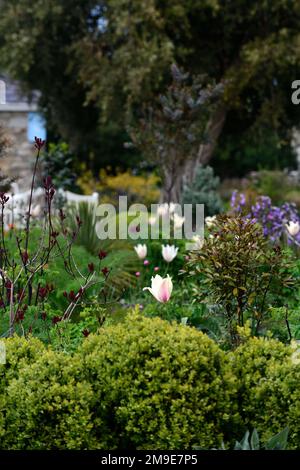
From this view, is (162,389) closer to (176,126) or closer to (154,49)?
(176,126)

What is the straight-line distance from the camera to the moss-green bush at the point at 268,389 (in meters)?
3.50

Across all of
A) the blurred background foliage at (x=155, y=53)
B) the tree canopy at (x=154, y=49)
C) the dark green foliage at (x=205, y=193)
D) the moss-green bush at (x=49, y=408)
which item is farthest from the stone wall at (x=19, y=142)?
the moss-green bush at (x=49, y=408)

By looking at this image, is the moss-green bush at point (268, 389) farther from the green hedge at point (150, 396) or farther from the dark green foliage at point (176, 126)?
the dark green foliage at point (176, 126)

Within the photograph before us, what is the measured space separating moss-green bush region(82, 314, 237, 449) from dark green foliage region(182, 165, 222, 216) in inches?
288

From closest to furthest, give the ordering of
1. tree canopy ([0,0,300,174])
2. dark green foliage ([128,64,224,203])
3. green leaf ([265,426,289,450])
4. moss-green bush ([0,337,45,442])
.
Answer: green leaf ([265,426,289,450]), moss-green bush ([0,337,45,442]), dark green foliage ([128,64,224,203]), tree canopy ([0,0,300,174])

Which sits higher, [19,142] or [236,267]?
[19,142]

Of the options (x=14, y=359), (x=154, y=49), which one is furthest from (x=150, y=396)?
(x=154, y=49)

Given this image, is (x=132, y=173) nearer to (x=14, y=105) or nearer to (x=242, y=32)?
(x=14, y=105)

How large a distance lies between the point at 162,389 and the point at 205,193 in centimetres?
777

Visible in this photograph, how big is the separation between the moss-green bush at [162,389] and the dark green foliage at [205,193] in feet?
24.0

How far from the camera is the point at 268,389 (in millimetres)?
3549

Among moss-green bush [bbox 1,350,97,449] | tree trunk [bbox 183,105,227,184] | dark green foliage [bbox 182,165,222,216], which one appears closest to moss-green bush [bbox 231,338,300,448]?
moss-green bush [bbox 1,350,97,449]

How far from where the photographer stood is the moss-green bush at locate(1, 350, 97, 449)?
3.48 meters

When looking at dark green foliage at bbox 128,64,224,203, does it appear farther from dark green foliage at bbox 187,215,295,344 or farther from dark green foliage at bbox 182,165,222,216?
dark green foliage at bbox 187,215,295,344
